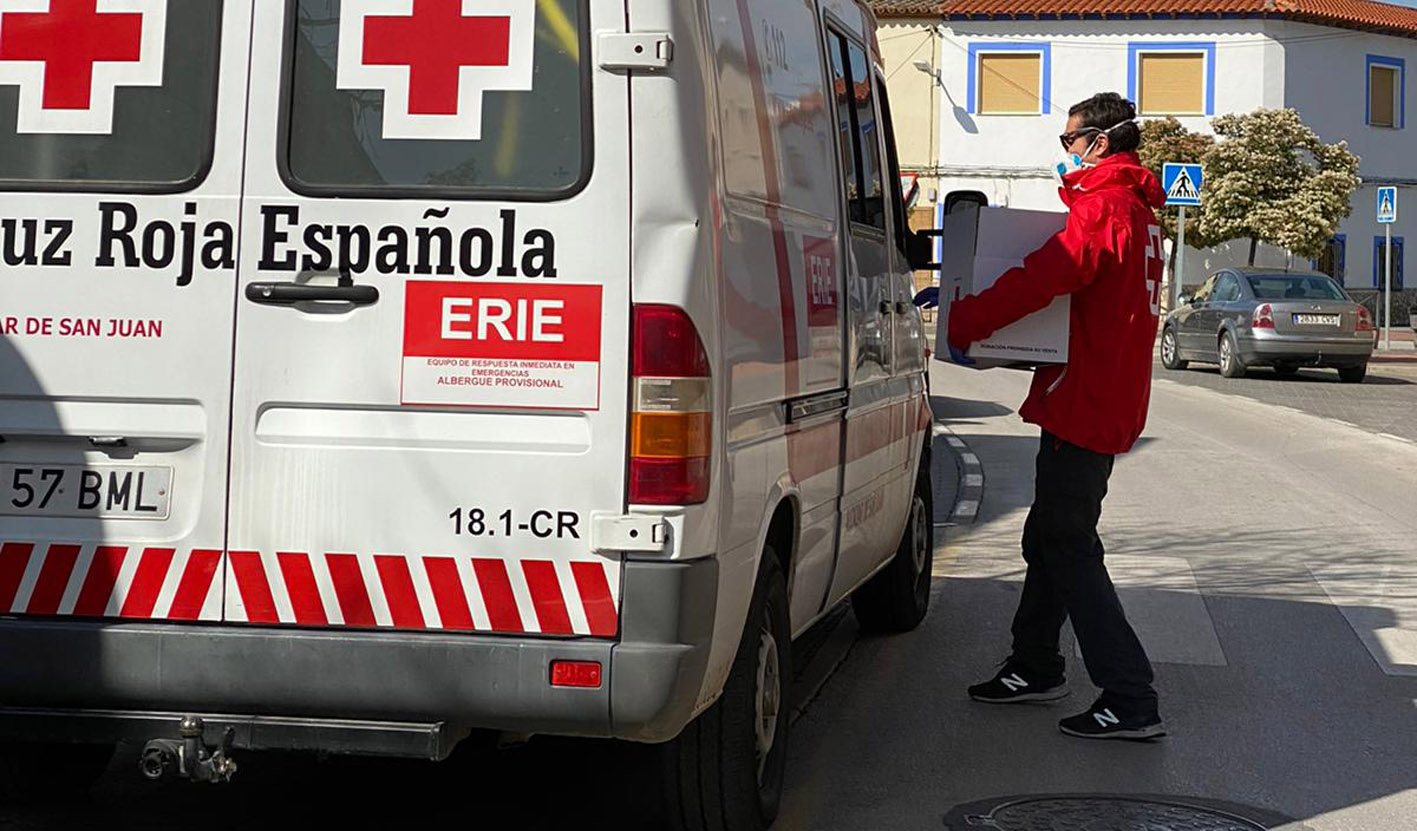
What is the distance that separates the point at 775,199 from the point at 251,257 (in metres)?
1.39

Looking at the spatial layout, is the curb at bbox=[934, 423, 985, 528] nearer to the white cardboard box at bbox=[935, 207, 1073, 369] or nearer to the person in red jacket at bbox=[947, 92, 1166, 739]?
the person in red jacket at bbox=[947, 92, 1166, 739]

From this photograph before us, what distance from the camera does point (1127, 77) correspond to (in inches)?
1924

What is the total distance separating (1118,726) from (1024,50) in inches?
1743

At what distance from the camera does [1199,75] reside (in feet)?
159

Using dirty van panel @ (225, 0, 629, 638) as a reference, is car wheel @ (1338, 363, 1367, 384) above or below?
above

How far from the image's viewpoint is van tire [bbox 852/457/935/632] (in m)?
8.03

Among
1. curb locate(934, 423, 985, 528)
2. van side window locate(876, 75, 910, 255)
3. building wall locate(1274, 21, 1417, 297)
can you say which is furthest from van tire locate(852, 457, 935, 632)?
building wall locate(1274, 21, 1417, 297)

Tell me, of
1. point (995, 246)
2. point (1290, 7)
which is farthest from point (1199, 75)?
point (995, 246)

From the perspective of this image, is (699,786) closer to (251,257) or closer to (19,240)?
(251,257)

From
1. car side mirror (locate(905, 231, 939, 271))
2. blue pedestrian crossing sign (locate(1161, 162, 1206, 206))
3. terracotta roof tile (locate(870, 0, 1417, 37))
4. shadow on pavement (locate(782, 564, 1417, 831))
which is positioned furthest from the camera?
terracotta roof tile (locate(870, 0, 1417, 37))

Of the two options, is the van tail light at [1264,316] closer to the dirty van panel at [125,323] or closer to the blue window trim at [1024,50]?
the dirty van panel at [125,323]

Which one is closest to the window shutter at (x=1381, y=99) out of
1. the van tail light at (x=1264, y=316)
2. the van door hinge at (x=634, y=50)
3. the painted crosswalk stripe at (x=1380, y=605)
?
the van tail light at (x=1264, y=316)

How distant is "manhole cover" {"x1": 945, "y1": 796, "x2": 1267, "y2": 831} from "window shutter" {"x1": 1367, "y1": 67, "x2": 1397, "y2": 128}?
47831 millimetres

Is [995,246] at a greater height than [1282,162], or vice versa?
[1282,162]
